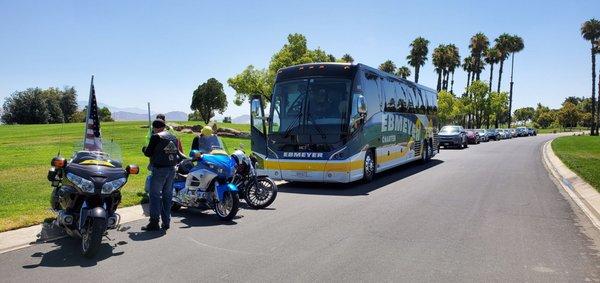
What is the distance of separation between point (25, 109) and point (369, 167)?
78708 mm

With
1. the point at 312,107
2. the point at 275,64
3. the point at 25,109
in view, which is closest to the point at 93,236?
the point at 312,107

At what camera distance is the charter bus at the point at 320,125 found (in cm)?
1210

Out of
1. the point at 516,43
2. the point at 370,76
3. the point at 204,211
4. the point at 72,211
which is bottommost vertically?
the point at 204,211

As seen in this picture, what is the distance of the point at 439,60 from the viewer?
238 ft

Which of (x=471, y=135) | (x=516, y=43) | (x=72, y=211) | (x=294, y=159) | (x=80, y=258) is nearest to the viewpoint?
(x=80, y=258)

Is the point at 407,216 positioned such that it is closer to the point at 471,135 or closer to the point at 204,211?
the point at 204,211

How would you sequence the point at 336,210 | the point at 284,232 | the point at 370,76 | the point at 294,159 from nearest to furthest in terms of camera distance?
the point at 284,232 < the point at 336,210 < the point at 294,159 < the point at 370,76

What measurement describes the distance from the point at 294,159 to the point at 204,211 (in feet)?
12.5

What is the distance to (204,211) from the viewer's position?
359 inches

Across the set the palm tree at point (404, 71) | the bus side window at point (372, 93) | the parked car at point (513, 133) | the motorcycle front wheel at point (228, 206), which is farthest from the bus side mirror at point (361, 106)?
the palm tree at point (404, 71)

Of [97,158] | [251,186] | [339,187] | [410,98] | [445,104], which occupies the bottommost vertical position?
[339,187]

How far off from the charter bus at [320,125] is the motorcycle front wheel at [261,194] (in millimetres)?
2953

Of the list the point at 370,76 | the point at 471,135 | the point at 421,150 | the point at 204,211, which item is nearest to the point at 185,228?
the point at 204,211

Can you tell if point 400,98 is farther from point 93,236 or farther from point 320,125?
point 93,236
